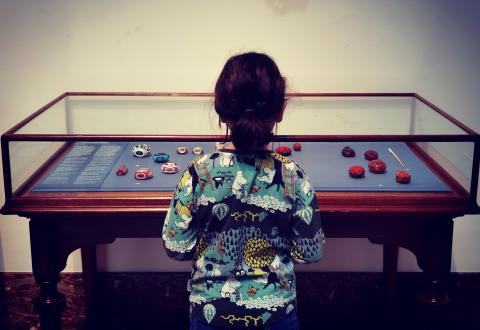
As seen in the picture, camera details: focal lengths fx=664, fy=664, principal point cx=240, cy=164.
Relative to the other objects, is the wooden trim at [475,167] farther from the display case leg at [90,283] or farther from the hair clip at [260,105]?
the display case leg at [90,283]

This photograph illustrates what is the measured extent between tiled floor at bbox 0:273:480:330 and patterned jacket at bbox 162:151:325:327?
4.62ft

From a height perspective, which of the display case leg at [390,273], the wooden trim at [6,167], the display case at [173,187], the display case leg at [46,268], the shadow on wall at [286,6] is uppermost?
the shadow on wall at [286,6]

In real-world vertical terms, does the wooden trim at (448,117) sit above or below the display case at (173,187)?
above

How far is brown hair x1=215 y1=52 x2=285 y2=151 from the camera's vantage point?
5.02 ft

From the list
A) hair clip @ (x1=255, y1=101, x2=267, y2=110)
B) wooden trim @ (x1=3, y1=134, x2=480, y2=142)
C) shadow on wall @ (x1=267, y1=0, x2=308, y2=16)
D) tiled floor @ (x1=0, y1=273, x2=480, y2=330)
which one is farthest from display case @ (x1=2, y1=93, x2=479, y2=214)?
tiled floor @ (x1=0, y1=273, x2=480, y2=330)

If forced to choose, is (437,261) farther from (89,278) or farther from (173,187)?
(89,278)

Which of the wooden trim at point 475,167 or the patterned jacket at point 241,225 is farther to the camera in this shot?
the wooden trim at point 475,167

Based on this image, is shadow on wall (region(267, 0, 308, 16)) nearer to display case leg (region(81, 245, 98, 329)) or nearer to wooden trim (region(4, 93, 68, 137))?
wooden trim (region(4, 93, 68, 137))

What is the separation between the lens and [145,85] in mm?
3008

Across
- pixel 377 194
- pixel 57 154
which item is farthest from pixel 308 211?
pixel 57 154

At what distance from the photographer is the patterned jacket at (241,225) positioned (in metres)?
1.59

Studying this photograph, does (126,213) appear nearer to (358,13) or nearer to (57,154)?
(57,154)

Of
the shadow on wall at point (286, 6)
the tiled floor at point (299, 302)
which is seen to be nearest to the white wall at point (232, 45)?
the shadow on wall at point (286, 6)

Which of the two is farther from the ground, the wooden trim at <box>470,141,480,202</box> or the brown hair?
the brown hair
